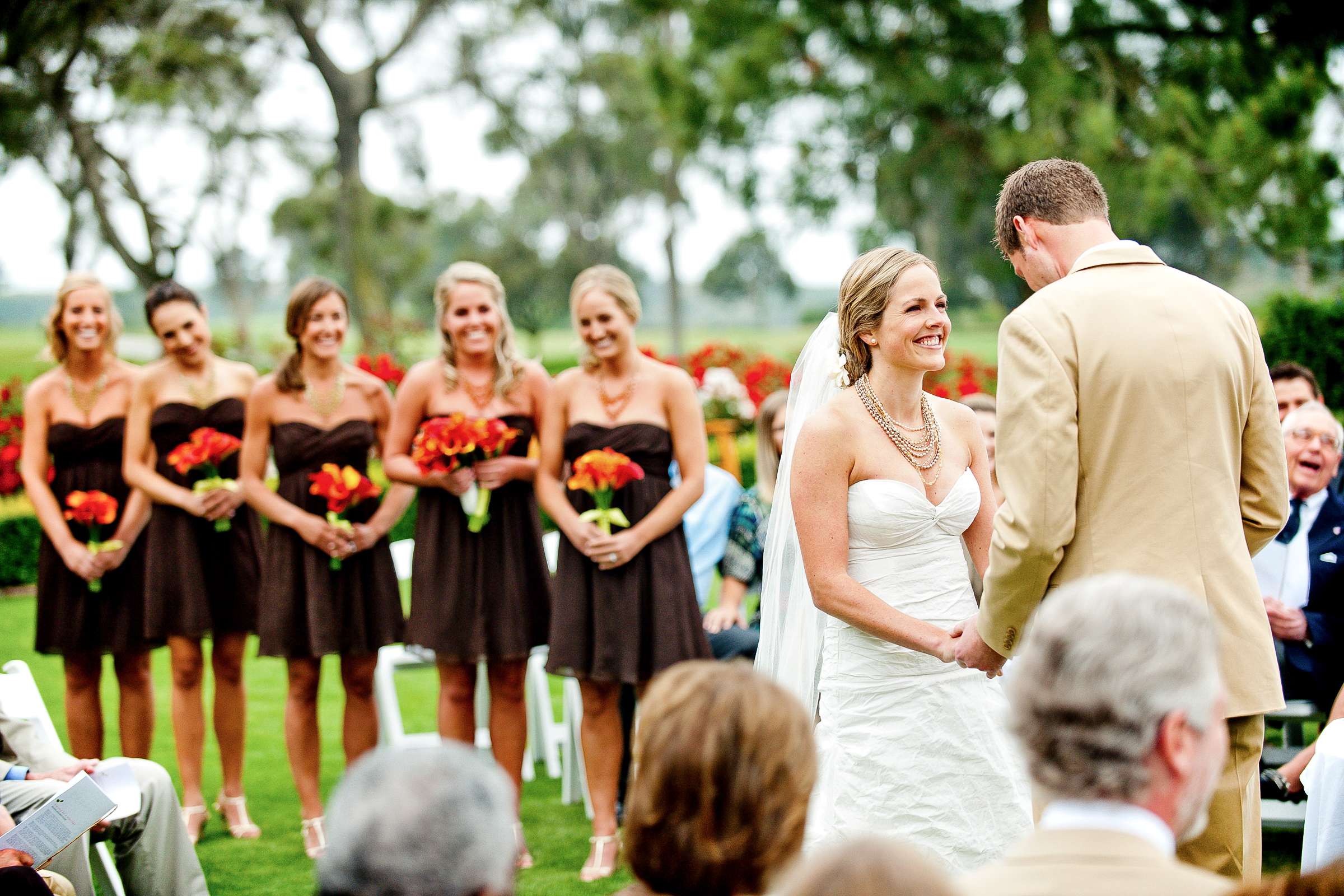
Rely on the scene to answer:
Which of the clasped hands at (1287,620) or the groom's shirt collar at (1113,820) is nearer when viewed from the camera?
the groom's shirt collar at (1113,820)

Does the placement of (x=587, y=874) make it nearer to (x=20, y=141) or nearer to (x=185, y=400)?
(x=185, y=400)

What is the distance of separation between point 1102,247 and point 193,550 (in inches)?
172

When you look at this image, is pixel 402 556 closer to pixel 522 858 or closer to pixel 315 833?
pixel 315 833

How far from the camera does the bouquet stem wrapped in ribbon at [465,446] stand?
210 inches

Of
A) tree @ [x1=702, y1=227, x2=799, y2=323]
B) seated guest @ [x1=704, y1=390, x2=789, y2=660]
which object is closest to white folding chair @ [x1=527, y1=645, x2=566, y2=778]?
seated guest @ [x1=704, y1=390, x2=789, y2=660]

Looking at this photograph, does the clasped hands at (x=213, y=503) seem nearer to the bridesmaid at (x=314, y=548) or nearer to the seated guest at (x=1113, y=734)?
the bridesmaid at (x=314, y=548)

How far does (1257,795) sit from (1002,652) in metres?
0.70

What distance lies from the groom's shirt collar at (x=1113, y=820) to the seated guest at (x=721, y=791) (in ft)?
1.30

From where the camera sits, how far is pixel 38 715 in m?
4.64

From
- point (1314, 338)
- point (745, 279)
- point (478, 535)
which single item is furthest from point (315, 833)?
point (745, 279)

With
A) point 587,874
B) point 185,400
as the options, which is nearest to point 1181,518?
point 587,874

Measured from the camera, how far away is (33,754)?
446 centimetres

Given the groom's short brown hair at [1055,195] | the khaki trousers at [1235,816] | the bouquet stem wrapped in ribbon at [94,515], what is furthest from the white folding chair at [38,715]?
the groom's short brown hair at [1055,195]

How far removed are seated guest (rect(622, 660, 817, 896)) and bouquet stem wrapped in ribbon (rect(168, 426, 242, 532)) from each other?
4.30 metres
